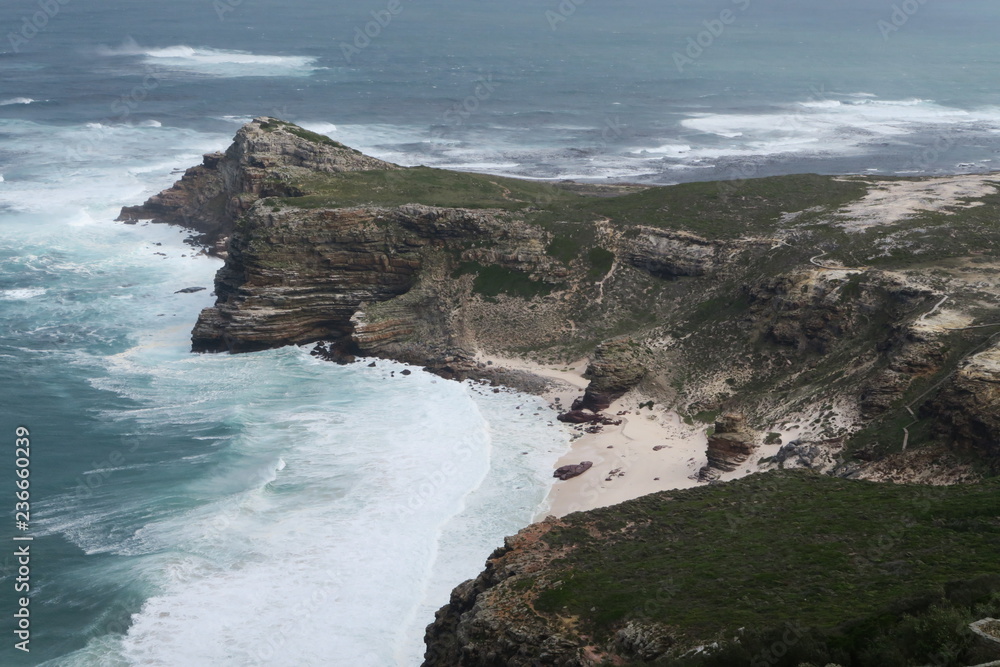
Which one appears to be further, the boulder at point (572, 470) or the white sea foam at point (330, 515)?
the boulder at point (572, 470)

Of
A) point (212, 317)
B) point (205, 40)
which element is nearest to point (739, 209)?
point (212, 317)

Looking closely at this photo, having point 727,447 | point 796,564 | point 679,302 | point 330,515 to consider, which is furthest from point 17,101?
point 796,564

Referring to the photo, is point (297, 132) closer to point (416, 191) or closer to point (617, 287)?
point (416, 191)

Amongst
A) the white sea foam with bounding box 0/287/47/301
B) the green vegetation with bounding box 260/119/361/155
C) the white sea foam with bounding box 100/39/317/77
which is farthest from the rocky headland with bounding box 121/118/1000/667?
the white sea foam with bounding box 100/39/317/77

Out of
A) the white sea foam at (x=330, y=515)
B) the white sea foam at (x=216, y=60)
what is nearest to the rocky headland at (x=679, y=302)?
the white sea foam at (x=330, y=515)

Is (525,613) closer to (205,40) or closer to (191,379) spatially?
(191,379)

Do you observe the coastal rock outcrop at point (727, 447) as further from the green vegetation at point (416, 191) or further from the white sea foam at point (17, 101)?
the white sea foam at point (17, 101)
